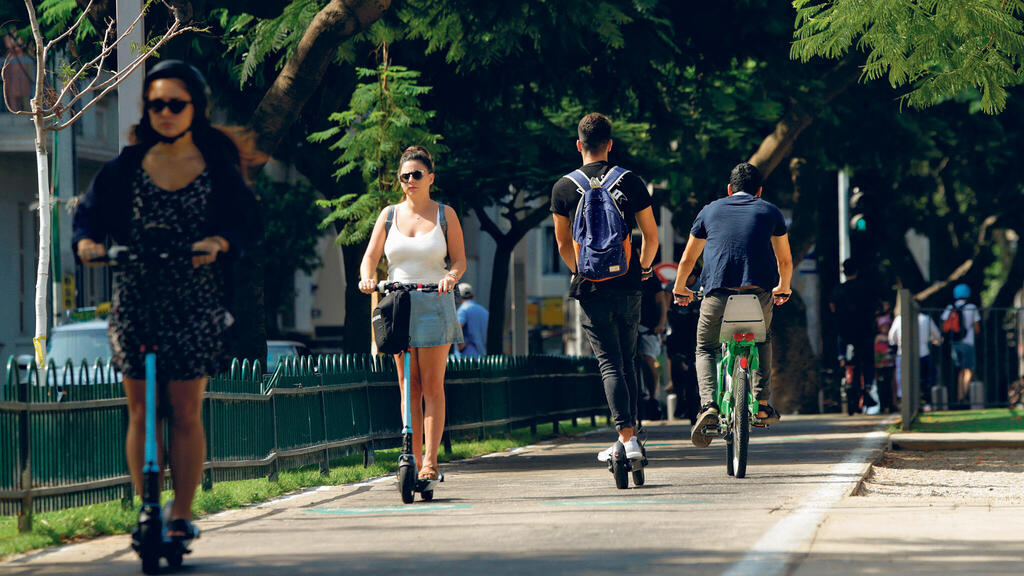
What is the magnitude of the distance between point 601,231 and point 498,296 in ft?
46.3

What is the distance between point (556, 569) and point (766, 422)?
14.2 feet

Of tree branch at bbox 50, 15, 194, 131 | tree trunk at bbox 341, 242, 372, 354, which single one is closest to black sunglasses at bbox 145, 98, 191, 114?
tree branch at bbox 50, 15, 194, 131

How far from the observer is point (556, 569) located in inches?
226

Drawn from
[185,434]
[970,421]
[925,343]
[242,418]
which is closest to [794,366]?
[925,343]

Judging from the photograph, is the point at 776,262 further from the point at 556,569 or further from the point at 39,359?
the point at 39,359

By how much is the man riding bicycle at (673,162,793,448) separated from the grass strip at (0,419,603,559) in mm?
2443

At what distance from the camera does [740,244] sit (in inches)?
383

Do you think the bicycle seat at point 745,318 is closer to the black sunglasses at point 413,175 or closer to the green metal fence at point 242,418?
the black sunglasses at point 413,175

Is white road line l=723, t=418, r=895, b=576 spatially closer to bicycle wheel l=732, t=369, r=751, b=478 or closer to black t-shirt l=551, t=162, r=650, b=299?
bicycle wheel l=732, t=369, r=751, b=478

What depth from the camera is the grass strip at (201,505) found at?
7.12m

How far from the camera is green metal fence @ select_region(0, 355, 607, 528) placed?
7.31 metres

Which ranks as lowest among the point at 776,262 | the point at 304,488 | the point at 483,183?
the point at 304,488

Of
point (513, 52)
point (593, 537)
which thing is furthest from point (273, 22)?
point (593, 537)

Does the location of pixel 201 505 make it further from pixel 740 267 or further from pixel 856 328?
pixel 856 328
